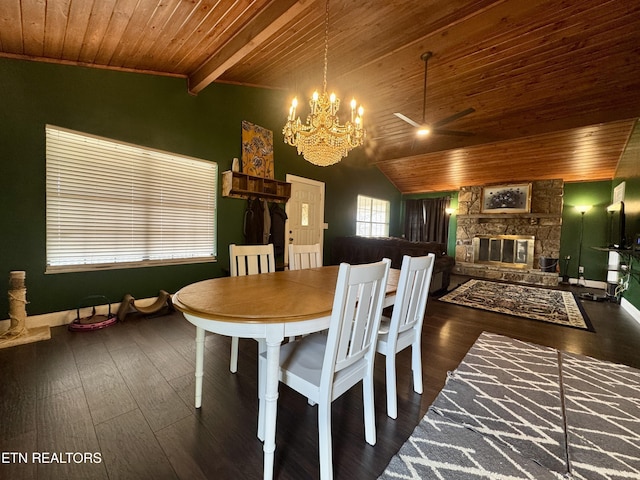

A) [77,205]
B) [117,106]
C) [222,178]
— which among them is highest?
[117,106]

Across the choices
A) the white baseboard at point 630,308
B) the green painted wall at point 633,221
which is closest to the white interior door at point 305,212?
the green painted wall at point 633,221

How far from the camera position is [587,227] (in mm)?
6031

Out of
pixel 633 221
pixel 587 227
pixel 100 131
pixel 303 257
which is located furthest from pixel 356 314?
pixel 587 227

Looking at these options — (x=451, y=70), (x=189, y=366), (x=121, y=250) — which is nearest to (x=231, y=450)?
(x=189, y=366)

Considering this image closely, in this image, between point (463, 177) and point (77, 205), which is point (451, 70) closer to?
point (463, 177)

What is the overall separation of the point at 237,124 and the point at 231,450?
410cm

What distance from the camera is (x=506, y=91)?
4012 millimetres

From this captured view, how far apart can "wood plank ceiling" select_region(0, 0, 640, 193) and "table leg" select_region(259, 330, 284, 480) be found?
8.02ft

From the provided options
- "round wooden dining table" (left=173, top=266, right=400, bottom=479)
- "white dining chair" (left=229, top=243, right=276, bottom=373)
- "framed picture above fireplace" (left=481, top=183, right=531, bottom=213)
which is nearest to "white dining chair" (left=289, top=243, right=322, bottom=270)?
"white dining chair" (left=229, top=243, right=276, bottom=373)

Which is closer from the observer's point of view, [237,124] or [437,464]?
[437,464]

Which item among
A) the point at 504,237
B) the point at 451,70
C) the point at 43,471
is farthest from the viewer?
the point at 504,237

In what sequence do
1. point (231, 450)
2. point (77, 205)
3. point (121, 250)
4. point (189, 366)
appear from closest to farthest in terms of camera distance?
point (231, 450), point (189, 366), point (77, 205), point (121, 250)

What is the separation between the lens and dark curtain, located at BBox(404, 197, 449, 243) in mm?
7766

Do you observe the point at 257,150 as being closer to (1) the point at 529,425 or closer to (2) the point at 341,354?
(2) the point at 341,354
